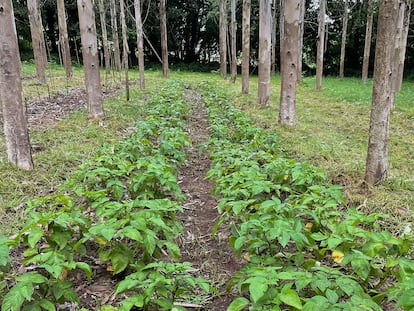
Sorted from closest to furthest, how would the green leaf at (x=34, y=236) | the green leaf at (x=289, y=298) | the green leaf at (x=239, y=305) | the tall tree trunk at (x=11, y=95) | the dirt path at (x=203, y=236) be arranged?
the green leaf at (x=289, y=298)
the green leaf at (x=239, y=305)
the green leaf at (x=34, y=236)
the dirt path at (x=203, y=236)
the tall tree trunk at (x=11, y=95)

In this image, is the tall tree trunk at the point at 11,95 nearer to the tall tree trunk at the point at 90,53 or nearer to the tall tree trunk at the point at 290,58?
the tall tree trunk at the point at 90,53

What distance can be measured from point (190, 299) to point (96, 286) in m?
0.72

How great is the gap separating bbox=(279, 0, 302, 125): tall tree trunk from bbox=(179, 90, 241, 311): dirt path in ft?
8.90

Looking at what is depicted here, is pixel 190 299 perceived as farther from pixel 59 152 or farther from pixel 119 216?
pixel 59 152

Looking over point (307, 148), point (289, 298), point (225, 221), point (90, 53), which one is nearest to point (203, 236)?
point (225, 221)

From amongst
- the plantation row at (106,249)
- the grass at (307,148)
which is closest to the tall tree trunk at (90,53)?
the grass at (307,148)

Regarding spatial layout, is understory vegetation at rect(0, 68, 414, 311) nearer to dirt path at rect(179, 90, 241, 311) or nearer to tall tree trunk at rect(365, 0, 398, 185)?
dirt path at rect(179, 90, 241, 311)

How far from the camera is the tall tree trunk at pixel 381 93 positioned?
3.84 meters

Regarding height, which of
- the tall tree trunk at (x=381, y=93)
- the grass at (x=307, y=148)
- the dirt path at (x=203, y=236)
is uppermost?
the tall tree trunk at (x=381, y=93)

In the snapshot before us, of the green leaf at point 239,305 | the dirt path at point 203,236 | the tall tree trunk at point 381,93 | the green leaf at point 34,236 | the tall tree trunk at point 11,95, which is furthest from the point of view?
the tall tree trunk at point 11,95

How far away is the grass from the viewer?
392 cm

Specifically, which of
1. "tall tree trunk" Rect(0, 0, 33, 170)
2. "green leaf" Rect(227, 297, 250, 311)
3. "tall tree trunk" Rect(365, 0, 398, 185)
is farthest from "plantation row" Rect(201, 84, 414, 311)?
"tall tree trunk" Rect(0, 0, 33, 170)

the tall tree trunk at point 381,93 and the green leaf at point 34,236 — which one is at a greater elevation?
the tall tree trunk at point 381,93

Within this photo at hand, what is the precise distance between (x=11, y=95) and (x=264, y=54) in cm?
775
